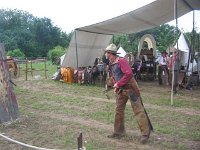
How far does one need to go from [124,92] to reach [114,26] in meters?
9.98

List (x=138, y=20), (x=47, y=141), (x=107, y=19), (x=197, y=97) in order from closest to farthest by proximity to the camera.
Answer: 1. (x=47, y=141)
2. (x=197, y=97)
3. (x=107, y=19)
4. (x=138, y=20)

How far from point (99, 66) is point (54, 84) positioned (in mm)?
2097

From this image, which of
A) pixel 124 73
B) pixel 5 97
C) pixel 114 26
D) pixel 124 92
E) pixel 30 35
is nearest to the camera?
pixel 124 73

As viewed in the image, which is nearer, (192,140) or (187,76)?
(192,140)

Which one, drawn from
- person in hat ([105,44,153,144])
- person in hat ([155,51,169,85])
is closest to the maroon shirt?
person in hat ([105,44,153,144])

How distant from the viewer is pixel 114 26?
648 inches

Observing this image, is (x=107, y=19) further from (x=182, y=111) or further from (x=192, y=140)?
(x=192, y=140)

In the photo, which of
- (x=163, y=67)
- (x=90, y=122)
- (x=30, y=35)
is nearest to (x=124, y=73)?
(x=90, y=122)

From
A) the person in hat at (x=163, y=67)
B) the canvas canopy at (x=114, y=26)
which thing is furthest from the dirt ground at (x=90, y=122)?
the canvas canopy at (x=114, y=26)

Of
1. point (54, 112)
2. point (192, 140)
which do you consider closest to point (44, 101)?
point (54, 112)

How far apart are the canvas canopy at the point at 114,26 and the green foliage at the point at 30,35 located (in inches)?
1625

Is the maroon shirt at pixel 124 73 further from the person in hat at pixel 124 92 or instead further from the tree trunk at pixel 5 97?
the tree trunk at pixel 5 97

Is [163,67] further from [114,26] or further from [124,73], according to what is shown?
[124,73]

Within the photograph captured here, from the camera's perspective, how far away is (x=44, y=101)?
11289mm
